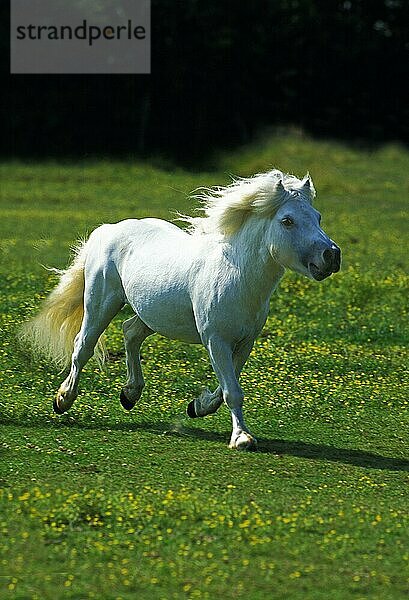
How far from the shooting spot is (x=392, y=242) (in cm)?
2286

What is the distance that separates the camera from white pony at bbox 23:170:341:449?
8391mm

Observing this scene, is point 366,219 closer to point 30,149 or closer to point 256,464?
point 30,149

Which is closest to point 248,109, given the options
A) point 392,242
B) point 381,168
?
point 381,168

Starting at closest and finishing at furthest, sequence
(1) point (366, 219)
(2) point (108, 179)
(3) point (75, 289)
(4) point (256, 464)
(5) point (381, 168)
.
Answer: (4) point (256, 464) < (3) point (75, 289) < (1) point (366, 219) < (2) point (108, 179) < (5) point (381, 168)

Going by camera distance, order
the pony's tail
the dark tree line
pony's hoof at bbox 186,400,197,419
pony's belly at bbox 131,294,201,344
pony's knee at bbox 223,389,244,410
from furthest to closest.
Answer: the dark tree line
the pony's tail
pony's hoof at bbox 186,400,197,419
pony's belly at bbox 131,294,201,344
pony's knee at bbox 223,389,244,410

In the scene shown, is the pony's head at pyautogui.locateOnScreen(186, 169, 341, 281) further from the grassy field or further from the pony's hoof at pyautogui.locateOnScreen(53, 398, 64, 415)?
the pony's hoof at pyautogui.locateOnScreen(53, 398, 64, 415)

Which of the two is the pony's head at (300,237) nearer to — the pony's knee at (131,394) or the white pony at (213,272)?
the white pony at (213,272)

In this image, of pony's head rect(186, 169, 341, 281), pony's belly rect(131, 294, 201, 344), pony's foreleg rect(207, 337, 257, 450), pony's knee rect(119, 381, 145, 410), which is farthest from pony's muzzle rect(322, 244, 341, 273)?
pony's knee rect(119, 381, 145, 410)

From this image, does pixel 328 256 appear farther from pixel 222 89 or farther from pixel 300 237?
pixel 222 89

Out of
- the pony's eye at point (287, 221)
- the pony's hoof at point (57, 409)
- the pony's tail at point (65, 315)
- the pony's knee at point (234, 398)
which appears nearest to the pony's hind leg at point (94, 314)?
the pony's hoof at point (57, 409)

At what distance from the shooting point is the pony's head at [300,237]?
814cm

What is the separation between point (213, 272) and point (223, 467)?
1.54m

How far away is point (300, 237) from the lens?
8.27m

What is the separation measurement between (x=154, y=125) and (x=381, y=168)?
8174 mm
